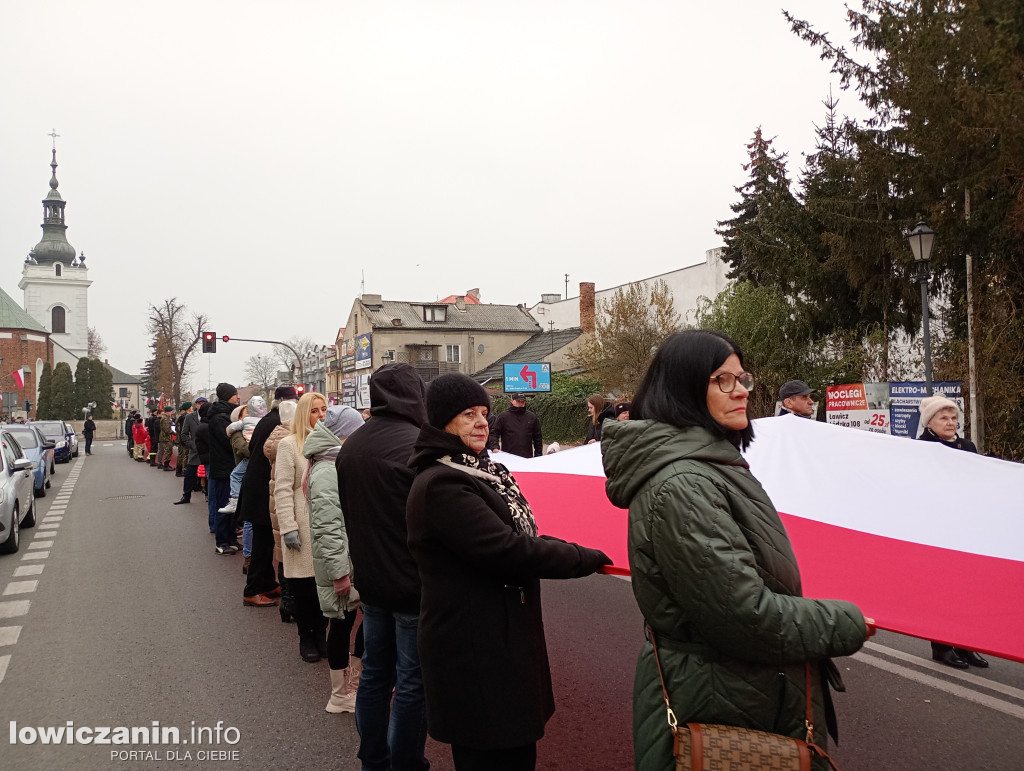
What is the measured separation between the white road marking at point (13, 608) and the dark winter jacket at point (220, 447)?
2785 millimetres

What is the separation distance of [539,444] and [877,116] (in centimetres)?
1168

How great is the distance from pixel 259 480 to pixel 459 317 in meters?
64.7

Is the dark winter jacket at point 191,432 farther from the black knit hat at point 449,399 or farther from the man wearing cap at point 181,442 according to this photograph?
the black knit hat at point 449,399

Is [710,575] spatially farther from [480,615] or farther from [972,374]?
[972,374]

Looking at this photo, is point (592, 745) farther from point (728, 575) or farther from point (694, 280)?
point (694, 280)

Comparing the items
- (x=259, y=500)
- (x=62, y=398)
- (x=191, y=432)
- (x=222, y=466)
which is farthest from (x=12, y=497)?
(x=62, y=398)

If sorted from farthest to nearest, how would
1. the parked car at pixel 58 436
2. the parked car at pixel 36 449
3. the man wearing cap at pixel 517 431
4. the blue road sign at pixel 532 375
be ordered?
the blue road sign at pixel 532 375, the parked car at pixel 58 436, the parked car at pixel 36 449, the man wearing cap at pixel 517 431

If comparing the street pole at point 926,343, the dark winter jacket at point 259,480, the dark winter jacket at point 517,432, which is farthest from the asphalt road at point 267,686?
the street pole at point 926,343

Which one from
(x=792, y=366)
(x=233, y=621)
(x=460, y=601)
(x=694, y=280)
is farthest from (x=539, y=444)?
(x=694, y=280)

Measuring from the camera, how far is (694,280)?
43.0m

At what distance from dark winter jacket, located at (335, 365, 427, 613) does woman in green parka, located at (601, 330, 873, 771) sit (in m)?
1.73

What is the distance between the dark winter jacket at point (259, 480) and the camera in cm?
737

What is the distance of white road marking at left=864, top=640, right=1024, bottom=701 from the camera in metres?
5.17

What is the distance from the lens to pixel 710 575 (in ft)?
6.76
